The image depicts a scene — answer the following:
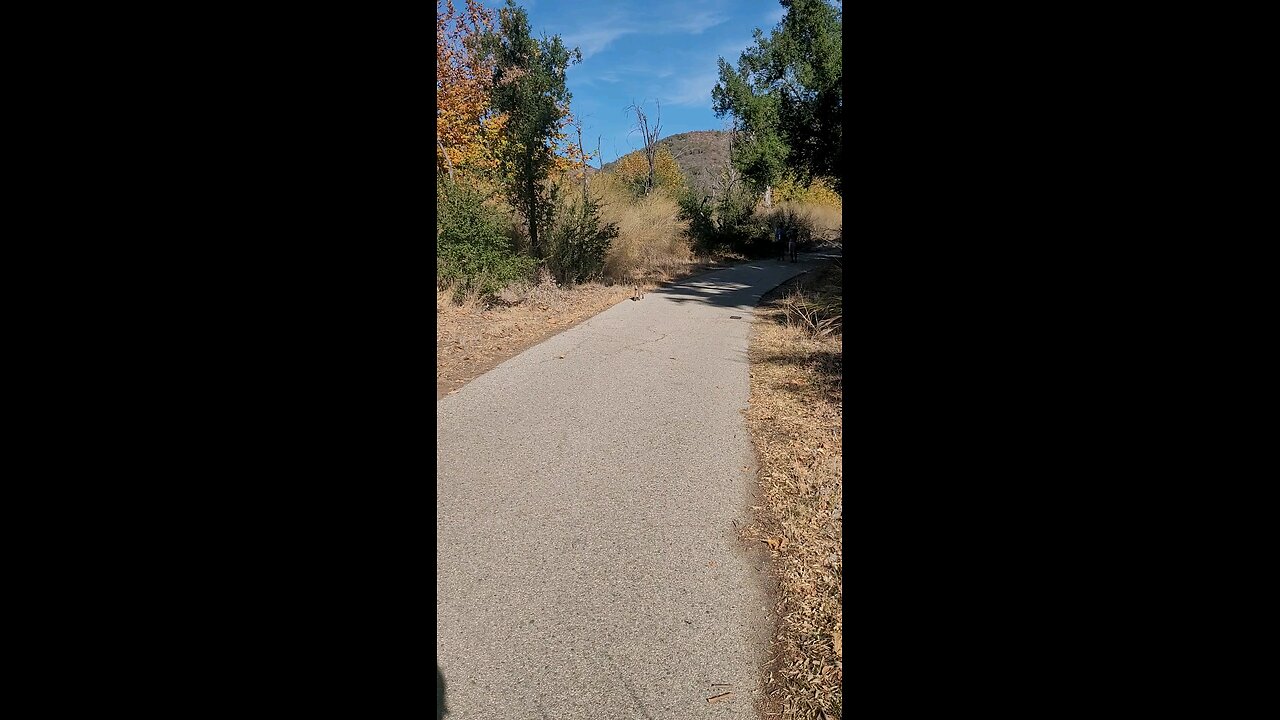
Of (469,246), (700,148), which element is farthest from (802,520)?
(700,148)

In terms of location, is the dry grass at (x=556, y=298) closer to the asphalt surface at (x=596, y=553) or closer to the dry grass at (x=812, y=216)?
the asphalt surface at (x=596, y=553)

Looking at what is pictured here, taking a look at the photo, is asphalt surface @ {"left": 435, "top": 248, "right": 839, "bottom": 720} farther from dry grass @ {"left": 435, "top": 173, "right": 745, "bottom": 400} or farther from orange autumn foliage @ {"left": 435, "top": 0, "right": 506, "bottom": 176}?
orange autumn foliage @ {"left": 435, "top": 0, "right": 506, "bottom": 176}

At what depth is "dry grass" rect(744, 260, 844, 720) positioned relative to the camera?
2.71 metres

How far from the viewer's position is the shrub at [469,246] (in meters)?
11.6

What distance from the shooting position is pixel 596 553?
3725 millimetres

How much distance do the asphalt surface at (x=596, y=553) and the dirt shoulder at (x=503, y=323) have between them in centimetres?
90

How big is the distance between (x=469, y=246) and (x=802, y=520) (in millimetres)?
8713

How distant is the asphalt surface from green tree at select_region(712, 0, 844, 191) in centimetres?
1086

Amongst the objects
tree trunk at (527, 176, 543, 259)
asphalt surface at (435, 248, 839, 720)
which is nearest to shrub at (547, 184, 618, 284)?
tree trunk at (527, 176, 543, 259)

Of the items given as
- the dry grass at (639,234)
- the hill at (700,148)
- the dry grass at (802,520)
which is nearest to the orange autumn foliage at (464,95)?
the dry grass at (639,234)
